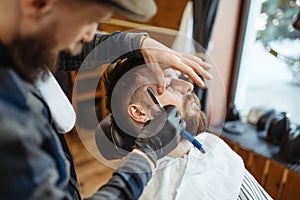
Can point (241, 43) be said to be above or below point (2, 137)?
below

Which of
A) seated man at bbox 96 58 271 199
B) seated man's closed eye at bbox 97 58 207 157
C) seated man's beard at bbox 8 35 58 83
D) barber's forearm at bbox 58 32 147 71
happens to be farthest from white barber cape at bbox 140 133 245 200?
seated man's beard at bbox 8 35 58 83

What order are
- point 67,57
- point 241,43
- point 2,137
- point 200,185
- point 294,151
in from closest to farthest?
point 2,137 → point 67,57 → point 200,185 → point 294,151 → point 241,43

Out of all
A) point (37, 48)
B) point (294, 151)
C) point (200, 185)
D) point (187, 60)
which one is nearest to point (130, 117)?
point (187, 60)

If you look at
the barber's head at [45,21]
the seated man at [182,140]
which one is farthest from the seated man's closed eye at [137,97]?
the barber's head at [45,21]

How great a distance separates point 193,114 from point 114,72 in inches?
10.7

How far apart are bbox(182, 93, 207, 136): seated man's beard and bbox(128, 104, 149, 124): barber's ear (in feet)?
0.39

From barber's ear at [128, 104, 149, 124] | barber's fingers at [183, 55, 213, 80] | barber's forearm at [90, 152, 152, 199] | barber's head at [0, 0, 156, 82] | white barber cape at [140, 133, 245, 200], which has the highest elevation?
barber's head at [0, 0, 156, 82]

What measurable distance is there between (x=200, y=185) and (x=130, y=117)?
349 millimetres

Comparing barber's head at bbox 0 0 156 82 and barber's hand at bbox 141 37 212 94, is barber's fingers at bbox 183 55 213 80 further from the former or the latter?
barber's head at bbox 0 0 156 82

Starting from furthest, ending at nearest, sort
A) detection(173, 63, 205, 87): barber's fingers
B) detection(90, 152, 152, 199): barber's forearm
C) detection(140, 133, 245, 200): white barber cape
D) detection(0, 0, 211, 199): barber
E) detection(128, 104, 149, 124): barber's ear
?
detection(140, 133, 245, 200): white barber cape
detection(128, 104, 149, 124): barber's ear
detection(173, 63, 205, 87): barber's fingers
detection(90, 152, 152, 199): barber's forearm
detection(0, 0, 211, 199): barber

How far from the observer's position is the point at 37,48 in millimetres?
407

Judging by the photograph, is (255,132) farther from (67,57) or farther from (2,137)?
(2,137)

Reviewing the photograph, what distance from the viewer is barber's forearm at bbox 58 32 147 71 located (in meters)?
0.78

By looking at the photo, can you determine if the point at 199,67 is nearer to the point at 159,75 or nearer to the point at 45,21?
the point at 159,75
